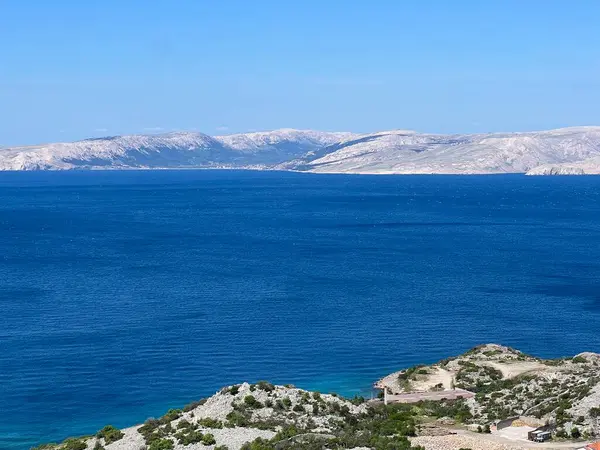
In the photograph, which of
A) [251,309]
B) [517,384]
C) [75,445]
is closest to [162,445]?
[75,445]

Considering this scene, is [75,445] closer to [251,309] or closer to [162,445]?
[162,445]

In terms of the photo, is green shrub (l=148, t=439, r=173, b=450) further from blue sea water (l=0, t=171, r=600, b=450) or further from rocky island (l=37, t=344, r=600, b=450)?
blue sea water (l=0, t=171, r=600, b=450)

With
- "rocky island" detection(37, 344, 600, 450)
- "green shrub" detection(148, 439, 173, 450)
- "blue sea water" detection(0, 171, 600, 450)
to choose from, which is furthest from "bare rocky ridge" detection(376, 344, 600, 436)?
"green shrub" detection(148, 439, 173, 450)

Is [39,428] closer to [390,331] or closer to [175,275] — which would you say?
[390,331]

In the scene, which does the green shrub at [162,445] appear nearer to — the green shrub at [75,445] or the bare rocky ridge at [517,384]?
the green shrub at [75,445]

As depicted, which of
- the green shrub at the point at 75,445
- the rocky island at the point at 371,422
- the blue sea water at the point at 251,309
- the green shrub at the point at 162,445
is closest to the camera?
the green shrub at the point at 162,445

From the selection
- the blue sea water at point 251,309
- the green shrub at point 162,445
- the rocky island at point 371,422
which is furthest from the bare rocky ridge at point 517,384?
the green shrub at point 162,445
